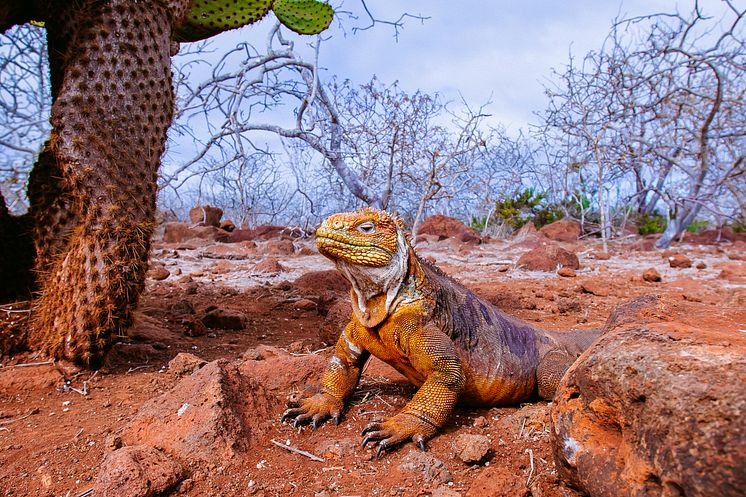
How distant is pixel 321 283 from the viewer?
298 inches

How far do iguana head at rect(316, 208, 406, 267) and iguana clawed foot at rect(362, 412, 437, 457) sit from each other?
805mm

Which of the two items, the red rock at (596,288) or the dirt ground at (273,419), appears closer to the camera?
the dirt ground at (273,419)

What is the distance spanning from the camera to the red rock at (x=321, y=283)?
743cm

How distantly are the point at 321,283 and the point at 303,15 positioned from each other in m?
3.68

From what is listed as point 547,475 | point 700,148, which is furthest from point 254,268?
point 700,148

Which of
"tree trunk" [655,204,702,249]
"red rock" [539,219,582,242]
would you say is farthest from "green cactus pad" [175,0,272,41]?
"red rock" [539,219,582,242]

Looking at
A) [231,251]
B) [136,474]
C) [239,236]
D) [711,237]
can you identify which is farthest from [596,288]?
[711,237]

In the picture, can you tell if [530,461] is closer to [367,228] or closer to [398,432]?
[398,432]

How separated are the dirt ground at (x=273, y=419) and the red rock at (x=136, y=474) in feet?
0.26

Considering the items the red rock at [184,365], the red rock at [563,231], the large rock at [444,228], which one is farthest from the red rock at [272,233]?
the red rock at [184,365]

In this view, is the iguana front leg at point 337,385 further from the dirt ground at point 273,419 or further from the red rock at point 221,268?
the red rock at point 221,268

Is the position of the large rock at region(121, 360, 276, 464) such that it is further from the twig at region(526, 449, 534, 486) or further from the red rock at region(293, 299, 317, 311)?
the red rock at region(293, 299, 317, 311)

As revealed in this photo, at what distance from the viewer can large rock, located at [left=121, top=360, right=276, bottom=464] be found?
2553 millimetres

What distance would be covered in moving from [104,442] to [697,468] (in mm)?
2697
